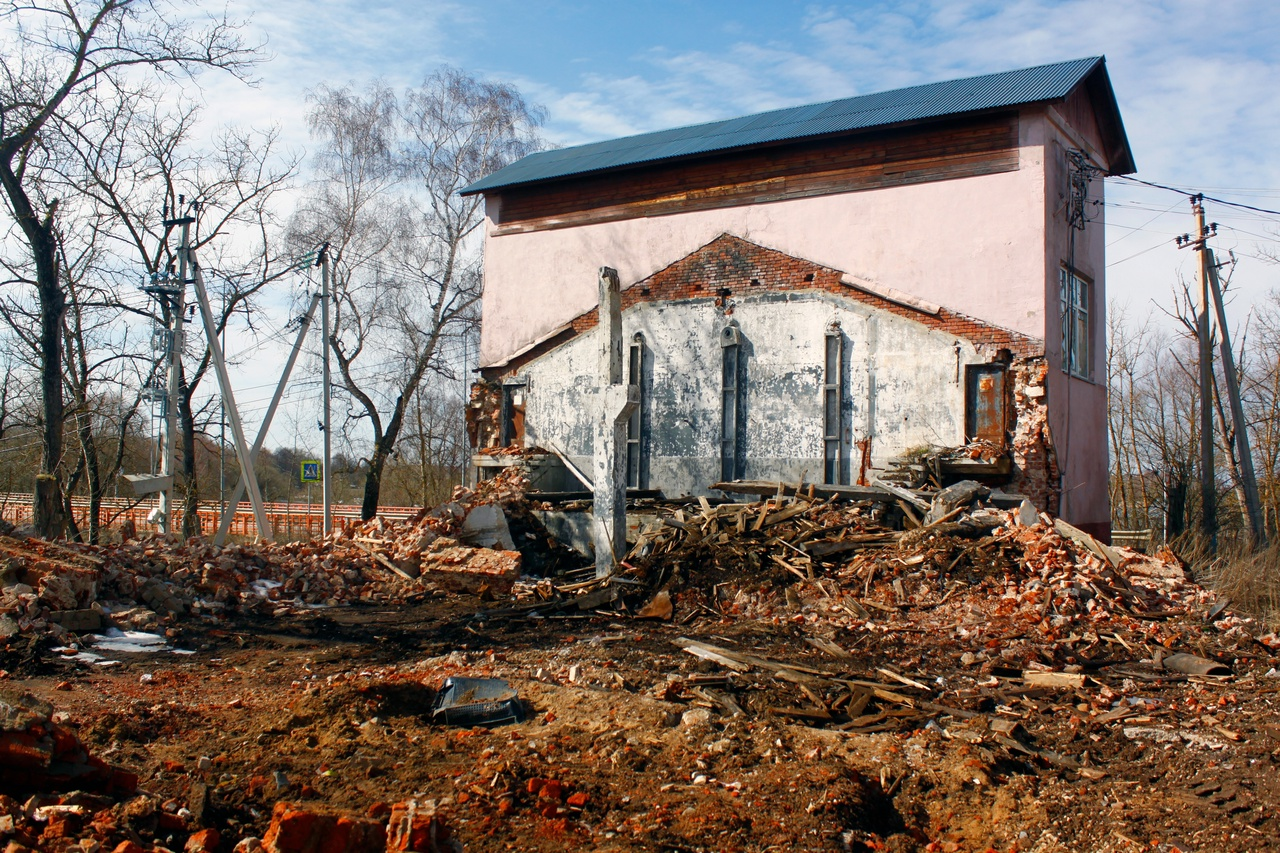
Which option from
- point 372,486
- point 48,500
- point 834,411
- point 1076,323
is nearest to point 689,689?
point 834,411

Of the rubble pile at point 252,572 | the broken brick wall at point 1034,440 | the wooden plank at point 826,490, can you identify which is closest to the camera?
the rubble pile at point 252,572

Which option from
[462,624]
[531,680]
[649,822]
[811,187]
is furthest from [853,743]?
[811,187]

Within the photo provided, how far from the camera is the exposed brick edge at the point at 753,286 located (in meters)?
14.6

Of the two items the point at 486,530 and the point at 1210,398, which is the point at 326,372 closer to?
the point at 486,530

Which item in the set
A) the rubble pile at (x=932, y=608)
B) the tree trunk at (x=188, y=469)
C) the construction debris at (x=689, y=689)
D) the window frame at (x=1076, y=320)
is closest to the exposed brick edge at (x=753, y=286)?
the window frame at (x=1076, y=320)

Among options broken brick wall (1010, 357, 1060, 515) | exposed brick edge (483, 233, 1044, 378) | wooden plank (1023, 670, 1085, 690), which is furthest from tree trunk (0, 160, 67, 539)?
broken brick wall (1010, 357, 1060, 515)

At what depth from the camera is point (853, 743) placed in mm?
5719

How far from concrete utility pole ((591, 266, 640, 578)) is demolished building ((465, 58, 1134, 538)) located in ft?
12.7

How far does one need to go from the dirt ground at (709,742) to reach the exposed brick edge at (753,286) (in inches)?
259

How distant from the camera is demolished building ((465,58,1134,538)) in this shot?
572 inches

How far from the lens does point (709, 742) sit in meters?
5.73

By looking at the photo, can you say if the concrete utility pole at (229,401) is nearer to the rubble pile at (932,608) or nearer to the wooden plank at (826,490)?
the rubble pile at (932,608)

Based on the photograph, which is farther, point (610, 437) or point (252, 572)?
point (610, 437)

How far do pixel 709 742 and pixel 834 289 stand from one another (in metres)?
11.7
